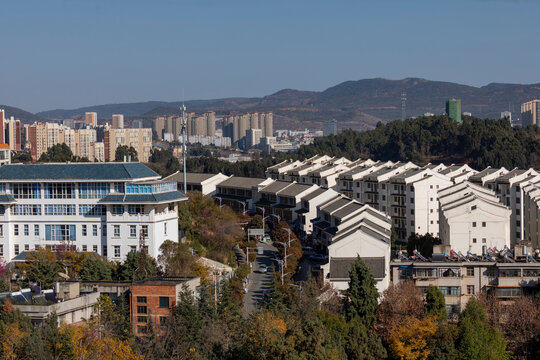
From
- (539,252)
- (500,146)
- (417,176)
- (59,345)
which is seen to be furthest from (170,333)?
(500,146)

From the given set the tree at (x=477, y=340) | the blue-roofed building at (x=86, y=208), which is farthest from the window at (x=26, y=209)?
the tree at (x=477, y=340)

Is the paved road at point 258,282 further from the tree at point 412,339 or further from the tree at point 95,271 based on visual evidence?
the tree at point 412,339

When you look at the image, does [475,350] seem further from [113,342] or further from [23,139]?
[23,139]

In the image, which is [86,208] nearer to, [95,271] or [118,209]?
[118,209]

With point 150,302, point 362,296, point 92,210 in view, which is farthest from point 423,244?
point 150,302

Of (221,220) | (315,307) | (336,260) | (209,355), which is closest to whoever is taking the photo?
(209,355)

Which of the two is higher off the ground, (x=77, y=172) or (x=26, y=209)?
(x=77, y=172)
